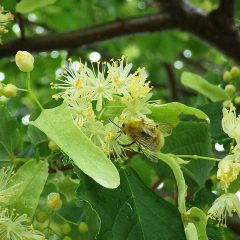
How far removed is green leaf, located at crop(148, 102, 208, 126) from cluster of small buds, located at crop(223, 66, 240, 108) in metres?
0.41

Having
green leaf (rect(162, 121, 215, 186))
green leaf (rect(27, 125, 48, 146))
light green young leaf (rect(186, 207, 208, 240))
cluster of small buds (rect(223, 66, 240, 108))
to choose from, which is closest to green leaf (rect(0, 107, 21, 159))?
green leaf (rect(27, 125, 48, 146))

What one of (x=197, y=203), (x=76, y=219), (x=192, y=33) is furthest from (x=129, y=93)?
(x=192, y=33)

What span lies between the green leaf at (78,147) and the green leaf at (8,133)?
0.31m

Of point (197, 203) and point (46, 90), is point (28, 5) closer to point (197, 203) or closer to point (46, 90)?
point (197, 203)

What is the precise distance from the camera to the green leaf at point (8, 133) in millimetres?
1403

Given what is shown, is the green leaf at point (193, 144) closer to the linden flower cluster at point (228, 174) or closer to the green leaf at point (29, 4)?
the linden flower cluster at point (228, 174)

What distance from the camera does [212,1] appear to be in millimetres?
2734

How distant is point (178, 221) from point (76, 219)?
1.38ft

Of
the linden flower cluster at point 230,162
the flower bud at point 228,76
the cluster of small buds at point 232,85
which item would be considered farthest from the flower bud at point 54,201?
the flower bud at point 228,76

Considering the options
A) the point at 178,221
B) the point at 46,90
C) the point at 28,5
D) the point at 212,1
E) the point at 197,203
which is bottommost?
the point at 46,90

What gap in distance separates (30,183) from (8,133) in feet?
0.72

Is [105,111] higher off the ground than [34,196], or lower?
higher

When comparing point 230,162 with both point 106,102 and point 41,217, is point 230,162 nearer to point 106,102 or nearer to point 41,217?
point 106,102

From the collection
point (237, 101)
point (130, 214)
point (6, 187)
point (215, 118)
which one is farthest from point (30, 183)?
point (237, 101)
